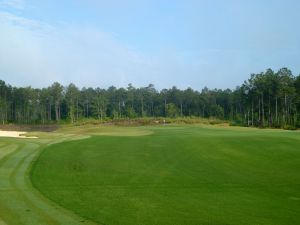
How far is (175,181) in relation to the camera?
1997 centimetres

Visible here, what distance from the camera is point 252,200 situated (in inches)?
640

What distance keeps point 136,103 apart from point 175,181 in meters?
164

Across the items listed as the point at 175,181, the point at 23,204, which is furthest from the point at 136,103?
the point at 23,204

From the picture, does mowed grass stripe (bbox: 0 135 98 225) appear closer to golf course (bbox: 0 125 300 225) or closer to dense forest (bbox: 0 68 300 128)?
golf course (bbox: 0 125 300 225)

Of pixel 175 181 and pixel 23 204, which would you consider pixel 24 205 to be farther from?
pixel 175 181

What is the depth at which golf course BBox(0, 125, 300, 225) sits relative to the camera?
1301cm

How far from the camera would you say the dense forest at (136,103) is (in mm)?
118500

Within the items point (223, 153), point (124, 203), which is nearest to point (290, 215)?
point (124, 203)

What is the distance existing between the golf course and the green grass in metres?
0.03

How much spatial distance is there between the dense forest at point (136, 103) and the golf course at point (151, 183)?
86484 millimetres

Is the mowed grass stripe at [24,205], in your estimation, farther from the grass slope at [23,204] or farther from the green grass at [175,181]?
the green grass at [175,181]

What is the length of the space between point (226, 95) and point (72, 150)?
5570 inches

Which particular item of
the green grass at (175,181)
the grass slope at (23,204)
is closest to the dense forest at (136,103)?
the green grass at (175,181)

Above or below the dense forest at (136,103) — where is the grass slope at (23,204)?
below
